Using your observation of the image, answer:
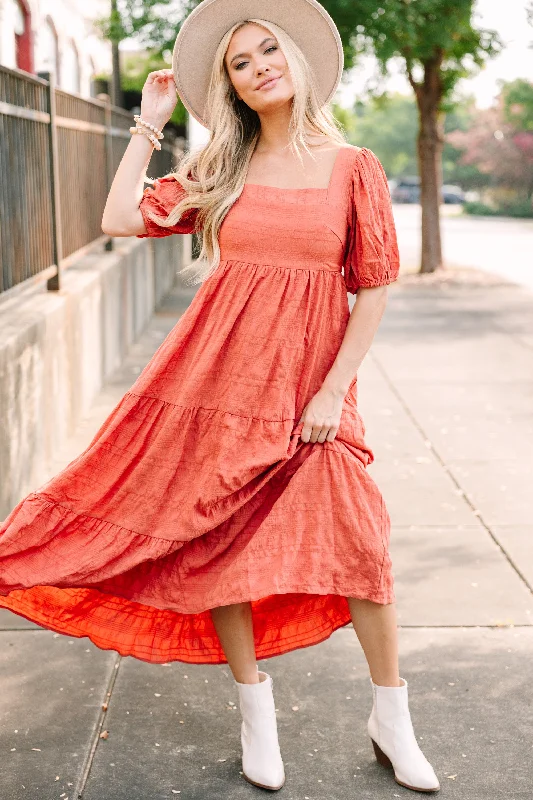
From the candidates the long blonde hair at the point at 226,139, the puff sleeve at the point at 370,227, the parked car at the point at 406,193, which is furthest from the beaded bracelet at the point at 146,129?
the parked car at the point at 406,193

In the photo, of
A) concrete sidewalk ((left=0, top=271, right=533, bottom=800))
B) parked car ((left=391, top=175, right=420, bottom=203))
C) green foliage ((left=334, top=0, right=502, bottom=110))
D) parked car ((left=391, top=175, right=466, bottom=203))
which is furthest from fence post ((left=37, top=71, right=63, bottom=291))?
parked car ((left=391, top=175, right=466, bottom=203))

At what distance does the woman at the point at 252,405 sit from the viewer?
2.73m

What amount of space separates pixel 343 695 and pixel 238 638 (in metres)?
0.69

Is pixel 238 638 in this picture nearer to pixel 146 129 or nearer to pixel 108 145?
pixel 146 129

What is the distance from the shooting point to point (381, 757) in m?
2.98

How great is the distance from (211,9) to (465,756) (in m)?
2.17

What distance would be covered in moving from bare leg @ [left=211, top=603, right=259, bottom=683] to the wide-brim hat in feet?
4.61

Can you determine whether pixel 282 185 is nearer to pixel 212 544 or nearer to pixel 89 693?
pixel 212 544

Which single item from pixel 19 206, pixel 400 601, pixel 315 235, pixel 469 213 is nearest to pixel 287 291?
pixel 315 235

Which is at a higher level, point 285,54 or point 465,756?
point 285,54

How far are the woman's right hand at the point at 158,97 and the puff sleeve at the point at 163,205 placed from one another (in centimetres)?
16

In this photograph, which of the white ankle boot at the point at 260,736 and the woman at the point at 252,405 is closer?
the woman at the point at 252,405

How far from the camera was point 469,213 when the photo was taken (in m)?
54.0

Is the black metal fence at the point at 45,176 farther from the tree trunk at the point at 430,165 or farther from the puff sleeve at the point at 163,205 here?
the tree trunk at the point at 430,165
